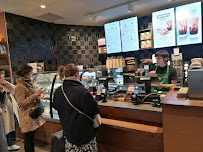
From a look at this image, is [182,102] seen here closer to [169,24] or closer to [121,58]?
[169,24]

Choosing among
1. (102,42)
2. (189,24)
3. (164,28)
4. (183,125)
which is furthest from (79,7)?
(183,125)

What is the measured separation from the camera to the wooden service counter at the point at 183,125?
57.7 inches

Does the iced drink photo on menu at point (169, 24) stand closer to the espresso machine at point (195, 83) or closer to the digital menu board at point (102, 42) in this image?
the digital menu board at point (102, 42)

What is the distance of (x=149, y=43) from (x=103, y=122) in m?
3.36

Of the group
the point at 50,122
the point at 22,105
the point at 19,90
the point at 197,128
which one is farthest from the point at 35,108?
the point at 197,128

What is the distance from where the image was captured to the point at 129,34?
506 cm

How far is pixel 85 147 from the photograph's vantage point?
186 cm

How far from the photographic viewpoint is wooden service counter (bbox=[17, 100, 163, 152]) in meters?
1.97

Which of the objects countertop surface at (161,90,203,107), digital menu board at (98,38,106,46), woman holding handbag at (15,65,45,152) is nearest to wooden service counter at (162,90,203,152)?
countertop surface at (161,90,203,107)

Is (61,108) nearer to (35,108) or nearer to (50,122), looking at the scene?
(35,108)

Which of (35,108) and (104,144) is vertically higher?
(35,108)

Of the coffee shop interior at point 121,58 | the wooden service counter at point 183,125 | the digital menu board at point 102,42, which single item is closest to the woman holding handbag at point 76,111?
the coffee shop interior at point 121,58

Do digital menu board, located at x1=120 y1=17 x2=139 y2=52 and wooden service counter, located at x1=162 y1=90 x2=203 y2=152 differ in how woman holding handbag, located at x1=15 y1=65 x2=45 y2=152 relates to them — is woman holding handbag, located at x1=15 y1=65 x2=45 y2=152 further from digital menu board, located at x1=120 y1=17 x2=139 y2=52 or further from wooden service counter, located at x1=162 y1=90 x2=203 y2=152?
digital menu board, located at x1=120 y1=17 x2=139 y2=52

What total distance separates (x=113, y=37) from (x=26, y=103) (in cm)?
375
